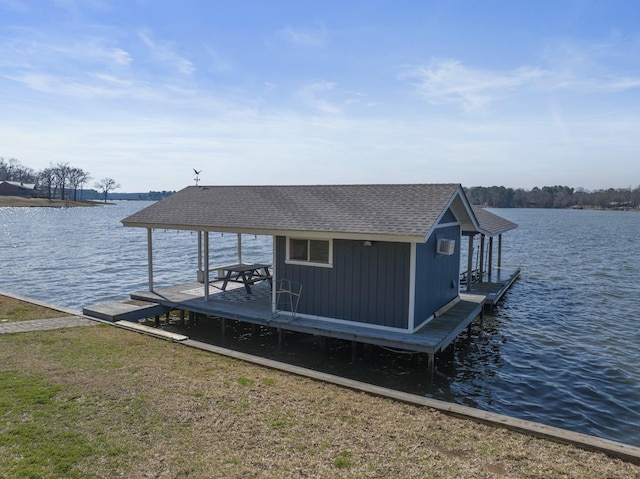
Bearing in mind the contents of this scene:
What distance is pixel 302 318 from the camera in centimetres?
1035

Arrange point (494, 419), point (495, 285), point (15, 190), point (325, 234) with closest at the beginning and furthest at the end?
point (494, 419) < point (325, 234) < point (495, 285) < point (15, 190)

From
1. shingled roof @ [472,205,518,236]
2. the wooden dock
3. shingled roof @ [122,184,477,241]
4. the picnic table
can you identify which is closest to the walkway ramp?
the wooden dock

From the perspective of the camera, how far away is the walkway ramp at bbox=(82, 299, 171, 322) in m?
10.9

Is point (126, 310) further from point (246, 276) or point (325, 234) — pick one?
point (325, 234)

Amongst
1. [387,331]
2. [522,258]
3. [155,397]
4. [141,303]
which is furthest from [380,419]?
[522,258]

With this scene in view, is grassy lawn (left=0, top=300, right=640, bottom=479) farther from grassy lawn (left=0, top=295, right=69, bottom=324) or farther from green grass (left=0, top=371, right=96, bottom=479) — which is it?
grassy lawn (left=0, top=295, right=69, bottom=324)

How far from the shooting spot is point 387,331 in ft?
31.0

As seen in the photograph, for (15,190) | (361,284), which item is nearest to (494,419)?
(361,284)

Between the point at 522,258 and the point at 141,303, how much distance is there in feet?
80.0

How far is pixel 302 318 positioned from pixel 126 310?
4482 mm

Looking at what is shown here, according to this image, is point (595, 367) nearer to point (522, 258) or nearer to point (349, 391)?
point (349, 391)

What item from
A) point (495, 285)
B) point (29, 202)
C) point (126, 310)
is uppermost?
point (29, 202)

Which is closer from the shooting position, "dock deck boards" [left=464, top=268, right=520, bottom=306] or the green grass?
the green grass

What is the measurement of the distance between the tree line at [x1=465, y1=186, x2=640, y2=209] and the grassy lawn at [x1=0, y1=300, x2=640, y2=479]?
412ft
